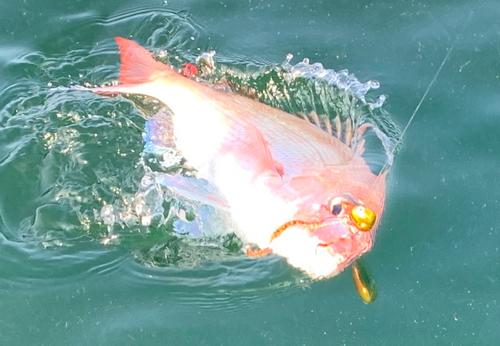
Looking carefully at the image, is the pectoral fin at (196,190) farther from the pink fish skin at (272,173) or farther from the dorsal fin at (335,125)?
the dorsal fin at (335,125)

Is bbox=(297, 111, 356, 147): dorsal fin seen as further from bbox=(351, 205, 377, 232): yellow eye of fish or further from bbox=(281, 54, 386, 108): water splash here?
bbox=(351, 205, 377, 232): yellow eye of fish

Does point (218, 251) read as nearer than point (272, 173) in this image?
No

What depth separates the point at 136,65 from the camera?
3.61 m

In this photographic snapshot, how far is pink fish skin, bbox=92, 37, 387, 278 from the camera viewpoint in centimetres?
268

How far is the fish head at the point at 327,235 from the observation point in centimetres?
261

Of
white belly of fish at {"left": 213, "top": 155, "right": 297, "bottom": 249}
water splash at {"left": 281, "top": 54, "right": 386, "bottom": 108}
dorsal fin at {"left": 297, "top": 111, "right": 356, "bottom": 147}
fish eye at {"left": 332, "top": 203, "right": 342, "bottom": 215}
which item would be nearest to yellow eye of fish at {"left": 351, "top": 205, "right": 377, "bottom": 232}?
fish eye at {"left": 332, "top": 203, "right": 342, "bottom": 215}

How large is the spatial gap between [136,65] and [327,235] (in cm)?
152

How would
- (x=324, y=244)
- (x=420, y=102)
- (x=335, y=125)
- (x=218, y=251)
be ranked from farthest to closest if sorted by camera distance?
(x=420, y=102) < (x=335, y=125) < (x=218, y=251) < (x=324, y=244)

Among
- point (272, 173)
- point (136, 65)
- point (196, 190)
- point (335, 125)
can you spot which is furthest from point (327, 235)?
point (136, 65)

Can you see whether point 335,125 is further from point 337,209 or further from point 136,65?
point 136,65

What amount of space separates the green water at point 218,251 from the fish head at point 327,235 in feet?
1.02

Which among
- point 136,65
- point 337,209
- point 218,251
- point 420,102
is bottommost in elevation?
point 218,251

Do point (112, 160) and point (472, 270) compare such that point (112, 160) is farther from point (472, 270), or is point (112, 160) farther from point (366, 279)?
point (472, 270)

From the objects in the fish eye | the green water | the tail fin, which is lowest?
the green water
